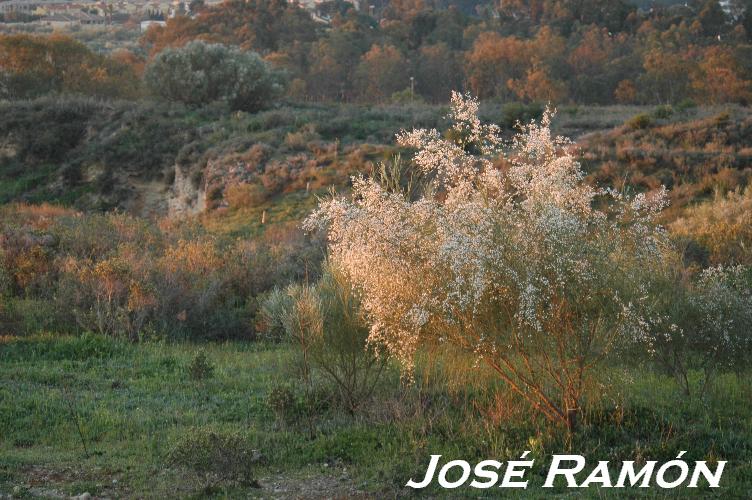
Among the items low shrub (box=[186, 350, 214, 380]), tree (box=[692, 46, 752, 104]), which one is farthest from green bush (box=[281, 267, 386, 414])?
tree (box=[692, 46, 752, 104])

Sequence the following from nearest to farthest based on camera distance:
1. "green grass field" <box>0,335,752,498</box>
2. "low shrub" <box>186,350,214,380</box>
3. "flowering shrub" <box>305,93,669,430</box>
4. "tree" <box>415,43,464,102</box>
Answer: "green grass field" <box>0,335,752,498</box>, "flowering shrub" <box>305,93,669,430</box>, "low shrub" <box>186,350,214,380</box>, "tree" <box>415,43,464,102</box>

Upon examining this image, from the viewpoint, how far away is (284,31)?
7338 cm

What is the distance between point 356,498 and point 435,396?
9.57ft

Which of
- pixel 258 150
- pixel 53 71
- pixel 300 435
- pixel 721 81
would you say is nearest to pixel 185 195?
pixel 258 150

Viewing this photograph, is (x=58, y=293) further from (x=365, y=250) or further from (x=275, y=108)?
(x=275, y=108)

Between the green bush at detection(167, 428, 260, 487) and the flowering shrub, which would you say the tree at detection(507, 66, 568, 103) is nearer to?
the flowering shrub

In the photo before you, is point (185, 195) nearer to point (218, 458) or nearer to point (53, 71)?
point (53, 71)

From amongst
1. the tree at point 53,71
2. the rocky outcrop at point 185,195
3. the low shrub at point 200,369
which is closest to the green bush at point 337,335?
the low shrub at point 200,369

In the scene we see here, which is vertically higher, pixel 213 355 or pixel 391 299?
pixel 391 299

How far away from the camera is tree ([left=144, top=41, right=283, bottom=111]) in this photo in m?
43.3

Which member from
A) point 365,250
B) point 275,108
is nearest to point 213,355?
point 365,250

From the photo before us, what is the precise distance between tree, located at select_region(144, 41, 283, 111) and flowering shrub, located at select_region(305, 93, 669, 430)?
113ft

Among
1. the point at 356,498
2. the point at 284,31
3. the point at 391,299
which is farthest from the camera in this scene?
the point at 284,31

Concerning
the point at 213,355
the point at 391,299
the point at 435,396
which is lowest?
the point at 213,355
